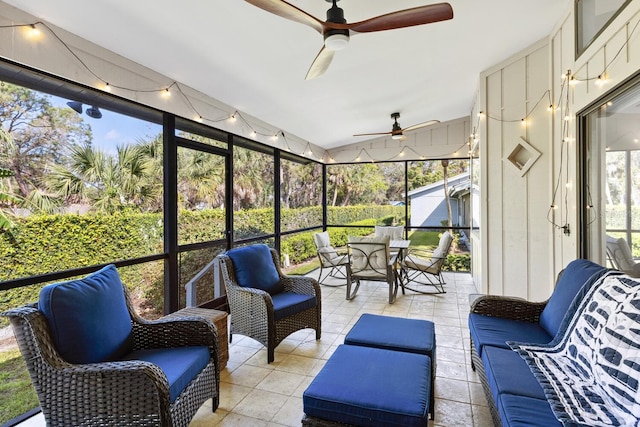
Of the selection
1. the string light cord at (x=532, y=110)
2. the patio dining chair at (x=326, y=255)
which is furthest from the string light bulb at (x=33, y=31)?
the string light cord at (x=532, y=110)

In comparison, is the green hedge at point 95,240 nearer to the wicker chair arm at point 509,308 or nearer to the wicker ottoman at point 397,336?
the wicker ottoman at point 397,336

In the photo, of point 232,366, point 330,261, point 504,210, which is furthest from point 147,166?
point 504,210

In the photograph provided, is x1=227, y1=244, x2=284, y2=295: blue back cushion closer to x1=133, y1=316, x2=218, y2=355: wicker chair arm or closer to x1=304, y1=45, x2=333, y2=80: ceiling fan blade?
x1=133, y1=316, x2=218, y2=355: wicker chair arm

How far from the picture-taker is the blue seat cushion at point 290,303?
3.04 m

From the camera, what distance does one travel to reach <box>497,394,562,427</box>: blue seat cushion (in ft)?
4.51

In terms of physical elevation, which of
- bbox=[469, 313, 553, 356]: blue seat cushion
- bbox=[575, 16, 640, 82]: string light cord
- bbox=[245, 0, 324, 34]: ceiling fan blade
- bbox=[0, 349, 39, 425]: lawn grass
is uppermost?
bbox=[245, 0, 324, 34]: ceiling fan blade

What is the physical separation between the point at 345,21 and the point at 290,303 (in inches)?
94.7

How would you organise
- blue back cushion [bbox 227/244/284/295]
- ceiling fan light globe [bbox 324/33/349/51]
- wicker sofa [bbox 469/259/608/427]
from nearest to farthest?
wicker sofa [bbox 469/259/608/427] → ceiling fan light globe [bbox 324/33/349/51] → blue back cushion [bbox 227/244/284/295]

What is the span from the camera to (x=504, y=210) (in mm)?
4332

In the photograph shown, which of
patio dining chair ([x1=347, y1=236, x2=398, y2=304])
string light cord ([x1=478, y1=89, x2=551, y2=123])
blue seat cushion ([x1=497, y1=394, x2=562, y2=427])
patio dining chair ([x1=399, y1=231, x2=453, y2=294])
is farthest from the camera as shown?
patio dining chair ([x1=399, y1=231, x2=453, y2=294])

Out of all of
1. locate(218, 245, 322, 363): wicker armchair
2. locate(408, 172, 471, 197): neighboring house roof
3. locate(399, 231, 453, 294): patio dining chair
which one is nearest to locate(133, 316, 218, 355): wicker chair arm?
locate(218, 245, 322, 363): wicker armchair

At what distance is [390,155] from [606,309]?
574cm

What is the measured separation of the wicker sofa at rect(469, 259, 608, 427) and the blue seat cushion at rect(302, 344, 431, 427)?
0.35m

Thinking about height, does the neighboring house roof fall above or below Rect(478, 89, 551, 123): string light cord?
below
